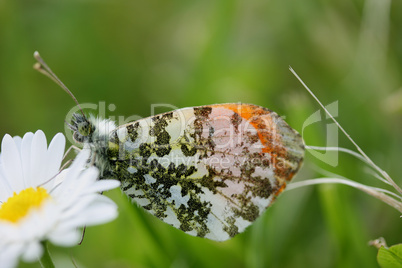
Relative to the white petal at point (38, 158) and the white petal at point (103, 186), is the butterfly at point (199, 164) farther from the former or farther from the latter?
the white petal at point (103, 186)

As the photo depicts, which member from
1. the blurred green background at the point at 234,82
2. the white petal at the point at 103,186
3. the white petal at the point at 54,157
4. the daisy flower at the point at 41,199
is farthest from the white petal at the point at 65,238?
the blurred green background at the point at 234,82

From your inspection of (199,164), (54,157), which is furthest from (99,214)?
(199,164)

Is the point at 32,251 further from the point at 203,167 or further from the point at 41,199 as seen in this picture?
the point at 203,167

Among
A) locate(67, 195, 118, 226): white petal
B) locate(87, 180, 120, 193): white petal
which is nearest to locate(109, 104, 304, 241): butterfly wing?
locate(87, 180, 120, 193): white petal

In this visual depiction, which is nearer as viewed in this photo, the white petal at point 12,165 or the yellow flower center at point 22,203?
the yellow flower center at point 22,203

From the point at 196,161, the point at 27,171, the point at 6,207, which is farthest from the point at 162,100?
the point at 6,207

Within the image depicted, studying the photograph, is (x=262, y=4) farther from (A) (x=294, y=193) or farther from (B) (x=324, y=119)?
(A) (x=294, y=193)
